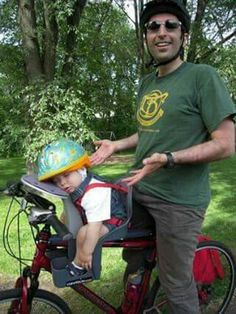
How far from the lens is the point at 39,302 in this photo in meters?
2.81

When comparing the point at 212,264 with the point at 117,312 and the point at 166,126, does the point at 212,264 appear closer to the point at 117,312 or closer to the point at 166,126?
the point at 117,312

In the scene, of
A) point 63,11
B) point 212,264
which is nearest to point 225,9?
point 63,11

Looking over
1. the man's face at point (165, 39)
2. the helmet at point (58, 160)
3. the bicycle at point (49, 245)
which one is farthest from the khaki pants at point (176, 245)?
the man's face at point (165, 39)

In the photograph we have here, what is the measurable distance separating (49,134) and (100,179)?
5960mm

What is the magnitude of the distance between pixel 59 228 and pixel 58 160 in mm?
339

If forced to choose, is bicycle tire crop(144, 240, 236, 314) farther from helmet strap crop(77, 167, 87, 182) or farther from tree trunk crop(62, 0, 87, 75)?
tree trunk crop(62, 0, 87, 75)

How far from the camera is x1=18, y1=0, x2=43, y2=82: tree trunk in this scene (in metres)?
9.34

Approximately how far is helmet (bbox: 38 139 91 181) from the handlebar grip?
21cm

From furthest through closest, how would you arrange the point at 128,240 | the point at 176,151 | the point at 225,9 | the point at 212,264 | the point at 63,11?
the point at 225,9
the point at 63,11
the point at 212,264
the point at 128,240
the point at 176,151

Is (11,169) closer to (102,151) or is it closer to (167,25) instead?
(102,151)

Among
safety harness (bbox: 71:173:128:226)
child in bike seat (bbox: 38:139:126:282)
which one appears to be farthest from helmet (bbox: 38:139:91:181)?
safety harness (bbox: 71:173:128:226)

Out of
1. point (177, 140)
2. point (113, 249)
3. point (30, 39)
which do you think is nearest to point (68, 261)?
point (177, 140)

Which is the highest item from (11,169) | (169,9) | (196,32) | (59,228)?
(196,32)

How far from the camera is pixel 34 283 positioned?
2.66 metres
